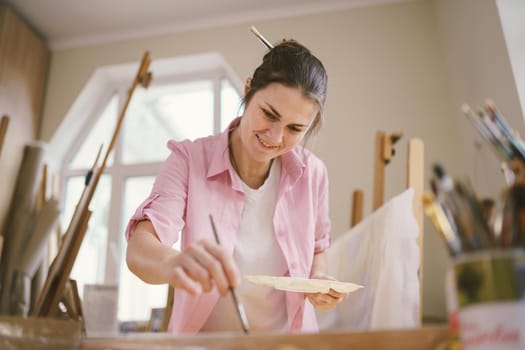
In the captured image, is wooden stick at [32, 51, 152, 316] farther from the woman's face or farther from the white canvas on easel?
the woman's face

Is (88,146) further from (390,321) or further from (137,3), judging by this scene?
(390,321)

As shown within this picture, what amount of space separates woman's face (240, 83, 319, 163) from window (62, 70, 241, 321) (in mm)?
1670

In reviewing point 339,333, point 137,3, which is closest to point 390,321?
point 339,333

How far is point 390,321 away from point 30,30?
2736 millimetres

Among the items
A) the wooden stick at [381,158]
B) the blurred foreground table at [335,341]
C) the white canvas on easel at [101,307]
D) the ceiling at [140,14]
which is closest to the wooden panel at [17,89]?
the ceiling at [140,14]

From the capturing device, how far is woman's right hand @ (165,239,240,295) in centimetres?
65

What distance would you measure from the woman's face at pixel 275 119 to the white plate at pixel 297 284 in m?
0.30

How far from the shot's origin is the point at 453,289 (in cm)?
48

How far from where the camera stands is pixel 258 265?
115 centimetres

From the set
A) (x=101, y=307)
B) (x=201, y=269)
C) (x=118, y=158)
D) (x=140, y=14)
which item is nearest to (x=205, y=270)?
(x=201, y=269)

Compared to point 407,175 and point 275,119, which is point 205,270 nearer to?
point 275,119

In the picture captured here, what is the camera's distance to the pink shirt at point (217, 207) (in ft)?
3.46

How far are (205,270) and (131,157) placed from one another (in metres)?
2.48

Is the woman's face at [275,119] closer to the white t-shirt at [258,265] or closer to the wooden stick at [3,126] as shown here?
the white t-shirt at [258,265]
